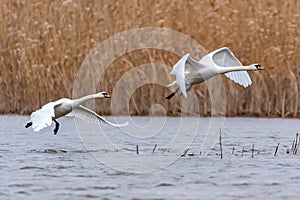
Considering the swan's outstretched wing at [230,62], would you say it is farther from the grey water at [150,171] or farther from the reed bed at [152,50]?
the reed bed at [152,50]

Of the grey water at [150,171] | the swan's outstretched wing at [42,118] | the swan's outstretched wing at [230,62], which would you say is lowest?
the grey water at [150,171]

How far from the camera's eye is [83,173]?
10414mm

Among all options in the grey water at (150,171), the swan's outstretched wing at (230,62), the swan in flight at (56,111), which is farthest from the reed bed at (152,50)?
the swan in flight at (56,111)

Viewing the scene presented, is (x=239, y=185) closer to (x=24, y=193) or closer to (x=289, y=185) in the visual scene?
(x=289, y=185)

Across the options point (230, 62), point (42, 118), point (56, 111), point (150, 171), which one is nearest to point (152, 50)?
point (230, 62)

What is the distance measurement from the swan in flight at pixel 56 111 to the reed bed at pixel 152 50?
4936 mm

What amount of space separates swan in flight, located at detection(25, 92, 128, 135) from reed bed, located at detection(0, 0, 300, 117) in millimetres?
4936

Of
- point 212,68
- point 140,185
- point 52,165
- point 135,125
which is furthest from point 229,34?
point 140,185

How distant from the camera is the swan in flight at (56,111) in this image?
10.2 m

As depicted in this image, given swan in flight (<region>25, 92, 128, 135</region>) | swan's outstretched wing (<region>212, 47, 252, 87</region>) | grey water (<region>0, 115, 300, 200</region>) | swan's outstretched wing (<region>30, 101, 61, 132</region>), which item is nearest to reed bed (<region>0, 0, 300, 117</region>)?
grey water (<region>0, 115, 300, 200</region>)

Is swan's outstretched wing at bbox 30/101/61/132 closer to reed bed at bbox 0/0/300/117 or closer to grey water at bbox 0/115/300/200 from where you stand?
grey water at bbox 0/115/300/200

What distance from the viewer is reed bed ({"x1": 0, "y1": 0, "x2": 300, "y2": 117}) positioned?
17391 millimetres

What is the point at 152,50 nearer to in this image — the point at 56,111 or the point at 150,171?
the point at 56,111

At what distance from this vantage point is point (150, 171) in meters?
10.7
